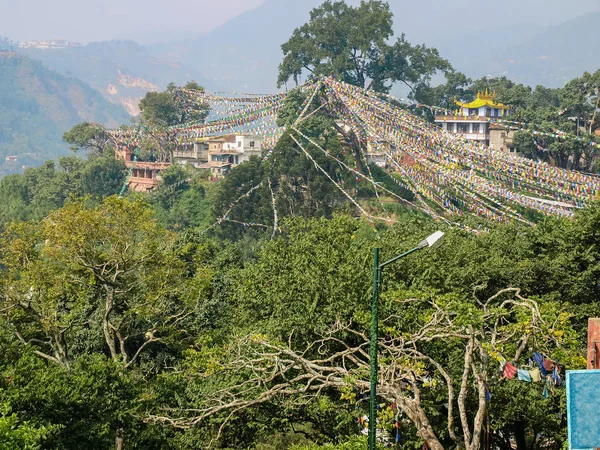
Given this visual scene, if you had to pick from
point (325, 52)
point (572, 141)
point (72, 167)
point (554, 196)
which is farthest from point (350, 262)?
point (72, 167)

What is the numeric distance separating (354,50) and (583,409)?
75.1 metres

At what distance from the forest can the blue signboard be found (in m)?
2.76

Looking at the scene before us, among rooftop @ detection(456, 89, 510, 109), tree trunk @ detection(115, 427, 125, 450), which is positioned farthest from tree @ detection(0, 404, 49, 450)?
rooftop @ detection(456, 89, 510, 109)

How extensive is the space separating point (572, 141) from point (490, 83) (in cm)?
2560

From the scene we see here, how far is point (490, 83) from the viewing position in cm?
9450

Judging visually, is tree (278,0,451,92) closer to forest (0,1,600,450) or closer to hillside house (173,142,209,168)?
hillside house (173,142,209,168)

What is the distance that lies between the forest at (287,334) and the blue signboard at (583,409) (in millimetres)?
2757

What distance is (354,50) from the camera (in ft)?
279

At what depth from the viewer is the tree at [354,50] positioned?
83.7 meters

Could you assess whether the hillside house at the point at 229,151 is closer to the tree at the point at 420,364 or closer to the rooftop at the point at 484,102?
the rooftop at the point at 484,102

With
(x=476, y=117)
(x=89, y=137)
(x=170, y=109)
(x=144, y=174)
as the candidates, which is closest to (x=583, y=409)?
(x=476, y=117)

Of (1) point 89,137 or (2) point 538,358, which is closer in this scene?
(2) point 538,358

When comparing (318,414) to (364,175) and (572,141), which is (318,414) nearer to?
(364,175)

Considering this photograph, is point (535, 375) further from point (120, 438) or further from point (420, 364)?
point (120, 438)
